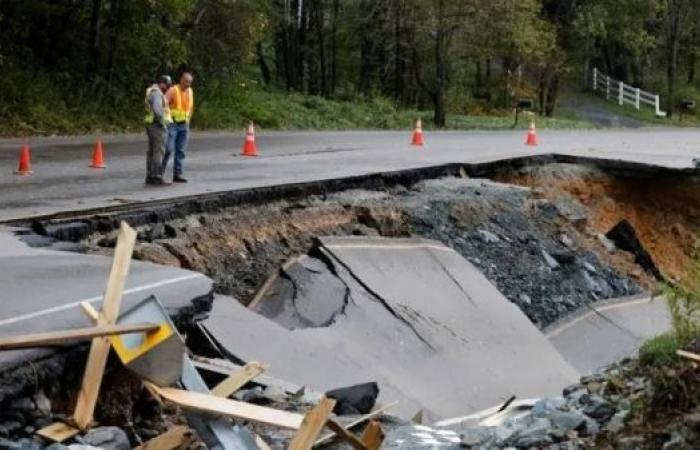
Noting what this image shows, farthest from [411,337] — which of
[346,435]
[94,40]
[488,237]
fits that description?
[94,40]

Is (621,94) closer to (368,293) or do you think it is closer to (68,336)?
(368,293)

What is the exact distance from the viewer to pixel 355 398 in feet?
25.5

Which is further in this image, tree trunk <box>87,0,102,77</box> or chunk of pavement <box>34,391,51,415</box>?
tree trunk <box>87,0,102,77</box>

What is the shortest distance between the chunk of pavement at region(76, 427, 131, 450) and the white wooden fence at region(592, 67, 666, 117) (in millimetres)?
42383

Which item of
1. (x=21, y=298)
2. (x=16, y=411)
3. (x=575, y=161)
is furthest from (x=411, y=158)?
(x=16, y=411)

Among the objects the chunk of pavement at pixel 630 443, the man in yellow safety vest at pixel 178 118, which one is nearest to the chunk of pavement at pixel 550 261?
the man in yellow safety vest at pixel 178 118

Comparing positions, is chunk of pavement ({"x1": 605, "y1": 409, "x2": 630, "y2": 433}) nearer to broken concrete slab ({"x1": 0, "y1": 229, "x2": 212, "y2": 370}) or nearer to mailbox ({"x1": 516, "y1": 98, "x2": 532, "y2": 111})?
broken concrete slab ({"x1": 0, "y1": 229, "x2": 212, "y2": 370})

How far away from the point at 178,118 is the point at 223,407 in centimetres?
891

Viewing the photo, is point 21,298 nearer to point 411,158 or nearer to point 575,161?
point 411,158

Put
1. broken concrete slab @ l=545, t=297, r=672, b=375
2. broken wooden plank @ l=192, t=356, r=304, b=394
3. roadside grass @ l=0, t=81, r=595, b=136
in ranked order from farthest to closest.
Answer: roadside grass @ l=0, t=81, r=595, b=136 < broken concrete slab @ l=545, t=297, r=672, b=375 < broken wooden plank @ l=192, t=356, r=304, b=394

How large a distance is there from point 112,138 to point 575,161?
9.39 metres

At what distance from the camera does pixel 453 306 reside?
12125 mm

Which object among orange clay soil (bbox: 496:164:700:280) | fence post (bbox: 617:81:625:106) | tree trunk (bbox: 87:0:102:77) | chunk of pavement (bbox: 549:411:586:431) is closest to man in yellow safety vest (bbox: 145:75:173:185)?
orange clay soil (bbox: 496:164:700:280)

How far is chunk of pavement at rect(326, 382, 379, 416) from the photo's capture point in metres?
Result: 7.65
